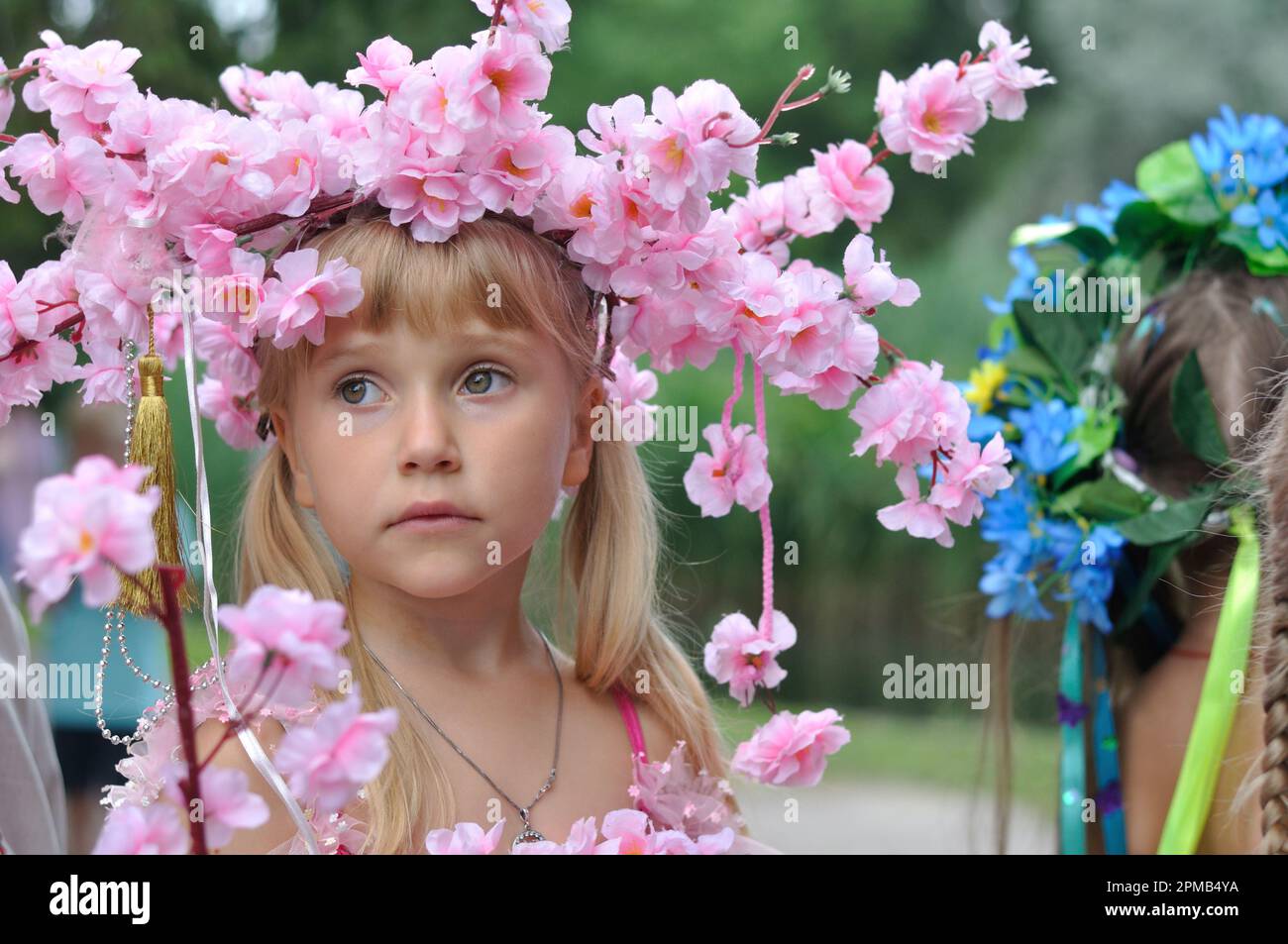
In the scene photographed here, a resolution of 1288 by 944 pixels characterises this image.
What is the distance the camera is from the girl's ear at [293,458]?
170cm

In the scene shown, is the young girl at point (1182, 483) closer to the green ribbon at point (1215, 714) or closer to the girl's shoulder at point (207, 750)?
the green ribbon at point (1215, 714)

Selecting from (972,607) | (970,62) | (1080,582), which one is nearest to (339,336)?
(970,62)

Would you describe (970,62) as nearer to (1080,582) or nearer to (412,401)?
(412,401)

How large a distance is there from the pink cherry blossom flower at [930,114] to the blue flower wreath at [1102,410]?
2.64ft

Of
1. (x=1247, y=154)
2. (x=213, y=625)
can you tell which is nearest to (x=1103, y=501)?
(x=1247, y=154)

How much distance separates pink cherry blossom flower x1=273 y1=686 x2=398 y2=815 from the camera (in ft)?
3.01

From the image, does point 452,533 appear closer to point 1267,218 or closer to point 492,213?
point 492,213

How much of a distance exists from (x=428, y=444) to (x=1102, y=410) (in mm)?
1425

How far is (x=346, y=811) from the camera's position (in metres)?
1.56

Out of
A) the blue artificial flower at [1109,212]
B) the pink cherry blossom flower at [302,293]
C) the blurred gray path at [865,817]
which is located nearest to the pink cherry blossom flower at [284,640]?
the pink cherry blossom flower at [302,293]

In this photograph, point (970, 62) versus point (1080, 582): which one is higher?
point (970, 62)

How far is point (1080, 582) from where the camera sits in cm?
233

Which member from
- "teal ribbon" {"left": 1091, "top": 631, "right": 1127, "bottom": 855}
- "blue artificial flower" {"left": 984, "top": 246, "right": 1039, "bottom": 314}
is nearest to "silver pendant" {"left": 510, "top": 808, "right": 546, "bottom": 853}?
"teal ribbon" {"left": 1091, "top": 631, "right": 1127, "bottom": 855}
